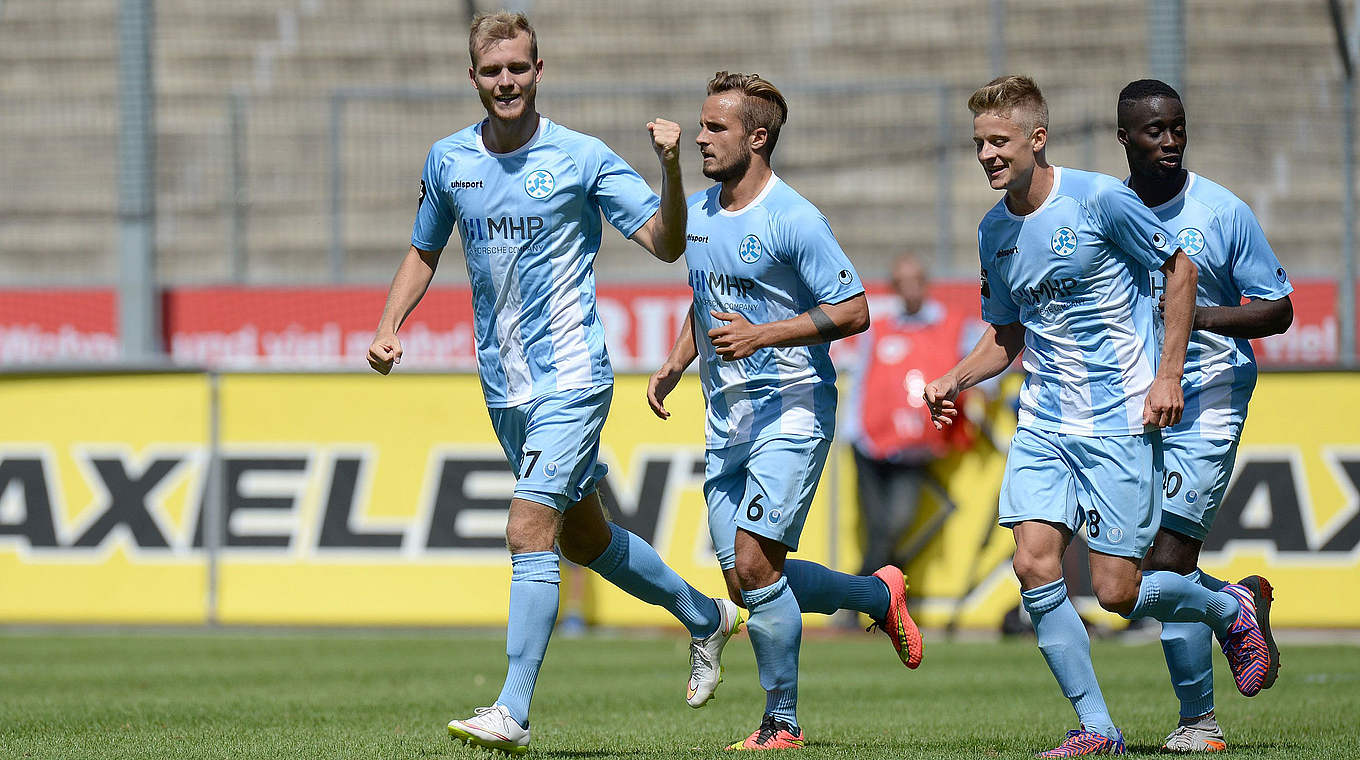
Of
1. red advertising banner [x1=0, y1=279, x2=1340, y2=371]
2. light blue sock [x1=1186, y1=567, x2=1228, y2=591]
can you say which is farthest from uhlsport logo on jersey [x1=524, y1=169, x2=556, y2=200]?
red advertising banner [x1=0, y1=279, x2=1340, y2=371]

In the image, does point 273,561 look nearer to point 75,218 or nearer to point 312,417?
point 312,417

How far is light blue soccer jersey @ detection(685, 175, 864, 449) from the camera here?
5949mm

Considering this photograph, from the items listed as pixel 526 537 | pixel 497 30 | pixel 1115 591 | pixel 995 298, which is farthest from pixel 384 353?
pixel 1115 591

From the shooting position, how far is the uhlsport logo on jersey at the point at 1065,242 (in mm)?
5805

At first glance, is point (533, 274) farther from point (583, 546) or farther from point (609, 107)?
point (609, 107)

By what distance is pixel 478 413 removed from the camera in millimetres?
10977

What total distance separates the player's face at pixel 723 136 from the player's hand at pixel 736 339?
582 mm

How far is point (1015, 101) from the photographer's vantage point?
19.0ft

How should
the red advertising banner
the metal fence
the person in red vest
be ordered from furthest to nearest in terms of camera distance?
the metal fence → the red advertising banner → the person in red vest

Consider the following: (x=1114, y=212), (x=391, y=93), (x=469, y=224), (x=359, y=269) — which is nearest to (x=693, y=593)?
(x=469, y=224)

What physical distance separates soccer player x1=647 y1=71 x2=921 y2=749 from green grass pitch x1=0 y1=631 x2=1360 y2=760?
1.57 feet

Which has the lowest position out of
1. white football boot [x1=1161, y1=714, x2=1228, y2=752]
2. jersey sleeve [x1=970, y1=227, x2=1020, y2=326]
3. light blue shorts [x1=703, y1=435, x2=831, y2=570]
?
white football boot [x1=1161, y1=714, x2=1228, y2=752]

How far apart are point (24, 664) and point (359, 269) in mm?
8963

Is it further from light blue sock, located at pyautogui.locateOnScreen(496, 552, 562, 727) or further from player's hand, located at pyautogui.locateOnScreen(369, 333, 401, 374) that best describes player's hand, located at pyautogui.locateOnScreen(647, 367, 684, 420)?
player's hand, located at pyautogui.locateOnScreen(369, 333, 401, 374)
